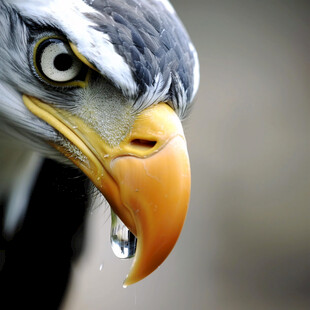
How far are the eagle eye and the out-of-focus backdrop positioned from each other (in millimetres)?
1299

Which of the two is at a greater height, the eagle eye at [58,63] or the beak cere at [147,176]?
the eagle eye at [58,63]

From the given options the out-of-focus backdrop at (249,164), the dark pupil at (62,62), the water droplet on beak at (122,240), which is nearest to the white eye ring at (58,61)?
the dark pupil at (62,62)

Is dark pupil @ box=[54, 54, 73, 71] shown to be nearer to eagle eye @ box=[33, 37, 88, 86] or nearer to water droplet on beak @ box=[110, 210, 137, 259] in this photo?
eagle eye @ box=[33, 37, 88, 86]

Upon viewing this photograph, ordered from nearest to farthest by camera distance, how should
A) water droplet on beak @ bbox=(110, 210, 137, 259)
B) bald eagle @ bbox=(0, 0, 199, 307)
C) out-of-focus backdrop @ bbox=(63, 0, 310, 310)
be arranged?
bald eagle @ bbox=(0, 0, 199, 307) → water droplet on beak @ bbox=(110, 210, 137, 259) → out-of-focus backdrop @ bbox=(63, 0, 310, 310)

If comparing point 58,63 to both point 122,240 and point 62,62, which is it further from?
point 122,240

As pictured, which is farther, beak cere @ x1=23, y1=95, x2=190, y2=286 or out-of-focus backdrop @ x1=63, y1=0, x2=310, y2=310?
out-of-focus backdrop @ x1=63, y1=0, x2=310, y2=310

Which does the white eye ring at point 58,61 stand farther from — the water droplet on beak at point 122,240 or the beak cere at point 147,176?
the water droplet on beak at point 122,240

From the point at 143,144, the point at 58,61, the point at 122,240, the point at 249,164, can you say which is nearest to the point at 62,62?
the point at 58,61

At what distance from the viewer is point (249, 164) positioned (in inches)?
79.4

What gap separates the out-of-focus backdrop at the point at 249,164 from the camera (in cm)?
195

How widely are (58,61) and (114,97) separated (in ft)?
0.22

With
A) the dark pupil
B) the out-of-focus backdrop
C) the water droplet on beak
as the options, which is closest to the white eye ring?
the dark pupil

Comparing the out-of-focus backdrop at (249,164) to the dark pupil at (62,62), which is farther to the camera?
the out-of-focus backdrop at (249,164)

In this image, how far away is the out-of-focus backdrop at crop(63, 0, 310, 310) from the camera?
1.95 metres
